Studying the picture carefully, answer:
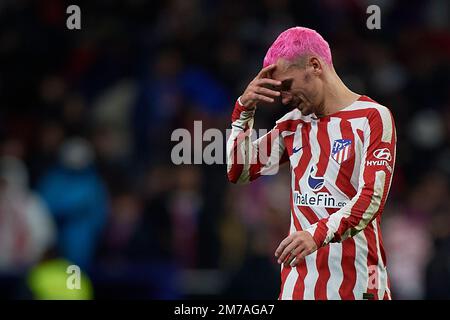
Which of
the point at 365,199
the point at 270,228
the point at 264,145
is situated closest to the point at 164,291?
the point at 270,228

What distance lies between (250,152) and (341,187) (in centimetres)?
60

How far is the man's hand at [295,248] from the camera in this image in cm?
500

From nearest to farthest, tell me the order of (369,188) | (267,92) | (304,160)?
(369,188) < (267,92) < (304,160)

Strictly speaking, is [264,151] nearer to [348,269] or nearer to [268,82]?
[268,82]

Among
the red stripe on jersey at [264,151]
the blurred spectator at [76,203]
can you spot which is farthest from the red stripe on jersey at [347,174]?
the blurred spectator at [76,203]

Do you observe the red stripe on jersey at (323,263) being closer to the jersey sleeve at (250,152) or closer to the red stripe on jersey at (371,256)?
the red stripe on jersey at (371,256)

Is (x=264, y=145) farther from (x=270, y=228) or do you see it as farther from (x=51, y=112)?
(x=51, y=112)

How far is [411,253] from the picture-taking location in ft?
34.0

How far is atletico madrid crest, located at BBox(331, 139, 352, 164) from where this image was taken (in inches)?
213

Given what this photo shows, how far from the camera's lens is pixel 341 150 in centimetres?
544

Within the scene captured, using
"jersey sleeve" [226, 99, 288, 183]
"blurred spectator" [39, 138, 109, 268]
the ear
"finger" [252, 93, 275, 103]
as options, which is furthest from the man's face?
"blurred spectator" [39, 138, 109, 268]

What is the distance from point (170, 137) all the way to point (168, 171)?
453 millimetres

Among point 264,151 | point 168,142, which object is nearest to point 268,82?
point 264,151

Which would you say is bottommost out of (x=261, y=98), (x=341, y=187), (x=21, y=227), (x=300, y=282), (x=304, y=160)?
(x=21, y=227)
